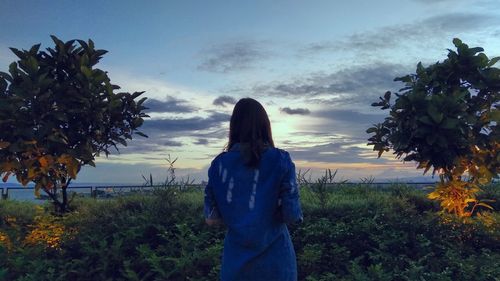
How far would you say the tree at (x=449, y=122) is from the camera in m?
8.30

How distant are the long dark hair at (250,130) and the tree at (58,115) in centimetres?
582

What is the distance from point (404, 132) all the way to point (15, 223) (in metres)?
7.47

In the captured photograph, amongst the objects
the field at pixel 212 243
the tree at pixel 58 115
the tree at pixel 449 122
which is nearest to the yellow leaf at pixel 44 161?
the tree at pixel 58 115

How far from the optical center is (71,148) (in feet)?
30.5

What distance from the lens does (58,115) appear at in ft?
29.1

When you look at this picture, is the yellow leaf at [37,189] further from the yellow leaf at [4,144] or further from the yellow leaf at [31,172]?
the yellow leaf at [4,144]

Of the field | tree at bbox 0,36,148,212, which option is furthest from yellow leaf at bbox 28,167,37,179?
the field

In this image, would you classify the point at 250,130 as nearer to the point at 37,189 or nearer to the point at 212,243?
the point at 212,243

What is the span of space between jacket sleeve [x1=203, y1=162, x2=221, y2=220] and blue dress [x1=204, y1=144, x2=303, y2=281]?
6.0 inches

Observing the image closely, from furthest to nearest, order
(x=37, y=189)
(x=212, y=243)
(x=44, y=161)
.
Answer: (x=37, y=189)
(x=44, y=161)
(x=212, y=243)

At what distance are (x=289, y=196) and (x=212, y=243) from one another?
463 centimetres

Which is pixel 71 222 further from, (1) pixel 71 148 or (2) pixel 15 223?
(2) pixel 15 223

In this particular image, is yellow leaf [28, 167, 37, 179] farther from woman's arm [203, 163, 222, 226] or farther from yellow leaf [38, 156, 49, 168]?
woman's arm [203, 163, 222, 226]

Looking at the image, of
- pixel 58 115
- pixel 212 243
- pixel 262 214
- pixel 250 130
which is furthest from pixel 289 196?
pixel 58 115
